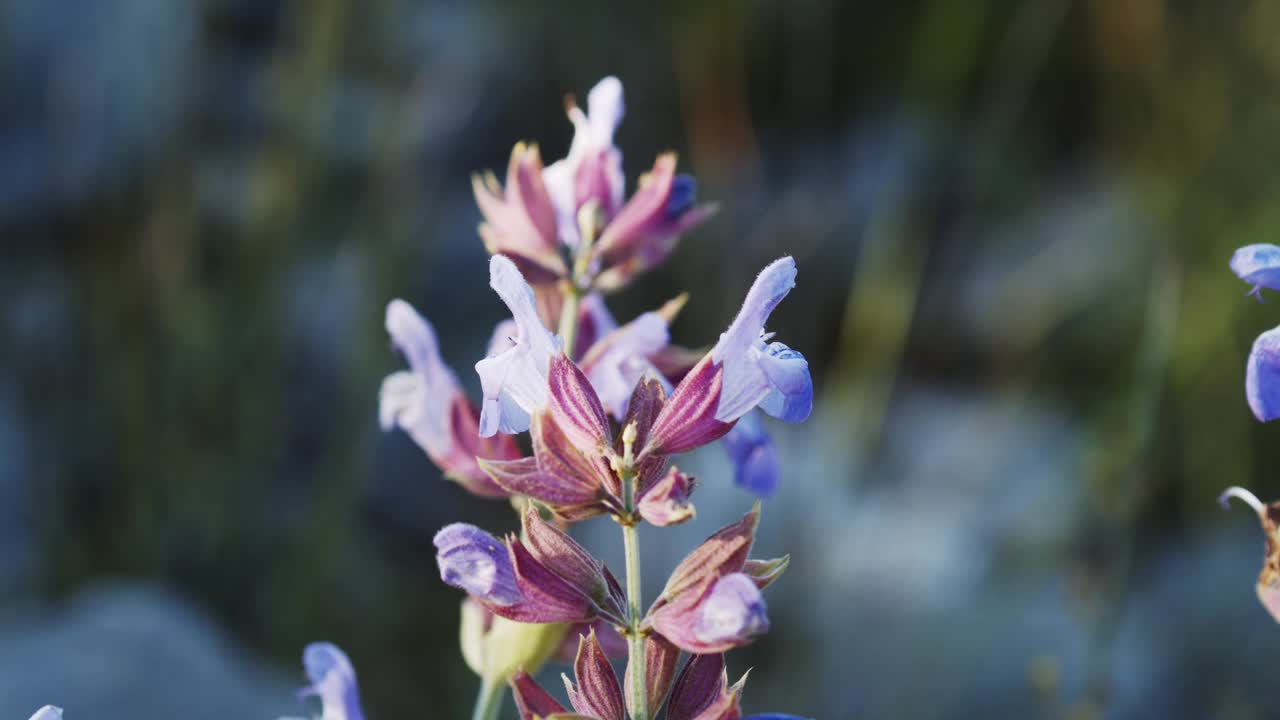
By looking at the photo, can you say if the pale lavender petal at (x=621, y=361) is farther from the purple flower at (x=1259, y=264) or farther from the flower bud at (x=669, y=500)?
the purple flower at (x=1259, y=264)

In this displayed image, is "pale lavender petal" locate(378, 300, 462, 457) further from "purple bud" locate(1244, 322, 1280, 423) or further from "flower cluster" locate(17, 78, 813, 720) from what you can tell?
"purple bud" locate(1244, 322, 1280, 423)

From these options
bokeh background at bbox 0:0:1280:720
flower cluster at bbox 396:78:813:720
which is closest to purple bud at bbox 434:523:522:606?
flower cluster at bbox 396:78:813:720

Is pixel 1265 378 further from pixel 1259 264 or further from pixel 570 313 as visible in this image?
pixel 570 313

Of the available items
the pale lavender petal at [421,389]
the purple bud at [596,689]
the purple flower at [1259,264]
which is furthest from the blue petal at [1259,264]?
the pale lavender petal at [421,389]

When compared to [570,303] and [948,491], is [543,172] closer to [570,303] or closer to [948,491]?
[570,303]

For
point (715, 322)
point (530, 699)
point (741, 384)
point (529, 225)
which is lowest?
point (530, 699)

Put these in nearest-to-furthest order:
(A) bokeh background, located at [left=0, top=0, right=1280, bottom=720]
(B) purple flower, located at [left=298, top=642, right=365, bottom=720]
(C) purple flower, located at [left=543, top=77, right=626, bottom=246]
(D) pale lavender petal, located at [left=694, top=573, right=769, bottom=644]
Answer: (D) pale lavender petal, located at [left=694, top=573, right=769, bottom=644] → (B) purple flower, located at [left=298, top=642, right=365, bottom=720] → (C) purple flower, located at [left=543, top=77, right=626, bottom=246] → (A) bokeh background, located at [left=0, top=0, right=1280, bottom=720]

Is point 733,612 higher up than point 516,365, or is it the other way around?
point 516,365

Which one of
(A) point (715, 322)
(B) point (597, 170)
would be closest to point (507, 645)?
(B) point (597, 170)
